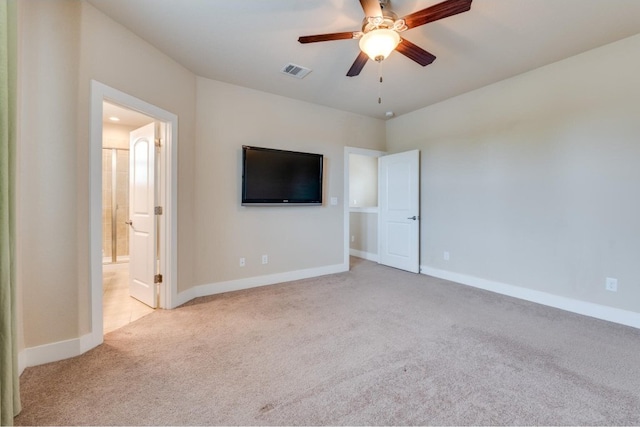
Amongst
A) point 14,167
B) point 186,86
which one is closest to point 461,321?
point 14,167

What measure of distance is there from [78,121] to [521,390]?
3.53m

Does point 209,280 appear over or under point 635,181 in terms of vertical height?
under

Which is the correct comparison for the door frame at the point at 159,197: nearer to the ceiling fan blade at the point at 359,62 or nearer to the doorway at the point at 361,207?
the ceiling fan blade at the point at 359,62

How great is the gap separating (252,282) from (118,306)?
149 cm

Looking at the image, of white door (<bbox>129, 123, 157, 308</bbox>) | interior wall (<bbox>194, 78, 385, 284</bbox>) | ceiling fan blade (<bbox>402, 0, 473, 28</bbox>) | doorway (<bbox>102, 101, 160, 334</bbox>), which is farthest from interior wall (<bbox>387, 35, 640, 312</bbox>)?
doorway (<bbox>102, 101, 160, 334</bbox>)

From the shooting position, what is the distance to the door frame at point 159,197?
2111 mm

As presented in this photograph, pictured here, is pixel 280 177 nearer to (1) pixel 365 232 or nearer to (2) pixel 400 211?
(2) pixel 400 211

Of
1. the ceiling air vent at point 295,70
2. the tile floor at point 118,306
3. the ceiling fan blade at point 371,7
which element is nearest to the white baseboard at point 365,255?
the ceiling air vent at point 295,70

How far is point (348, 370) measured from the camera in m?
1.85

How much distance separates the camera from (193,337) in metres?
2.31

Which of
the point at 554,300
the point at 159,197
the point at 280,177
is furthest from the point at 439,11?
the point at 554,300

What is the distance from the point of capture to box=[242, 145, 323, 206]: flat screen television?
11.7ft

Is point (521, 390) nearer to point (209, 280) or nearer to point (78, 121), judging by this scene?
point (209, 280)

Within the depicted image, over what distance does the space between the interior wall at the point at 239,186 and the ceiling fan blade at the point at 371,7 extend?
2227 mm
